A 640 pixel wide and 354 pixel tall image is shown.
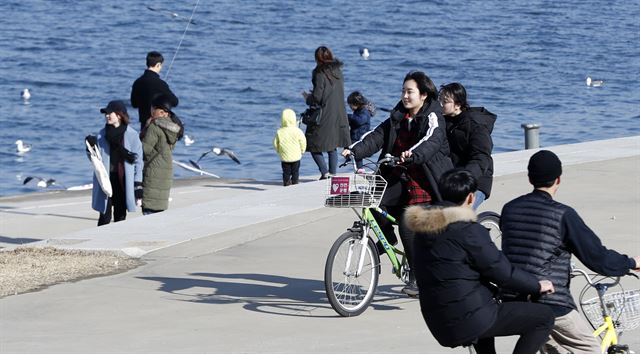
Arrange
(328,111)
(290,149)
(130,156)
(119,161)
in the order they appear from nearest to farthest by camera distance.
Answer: (130,156) → (119,161) → (328,111) → (290,149)

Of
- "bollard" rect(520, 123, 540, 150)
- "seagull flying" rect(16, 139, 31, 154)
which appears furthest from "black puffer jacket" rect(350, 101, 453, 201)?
"seagull flying" rect(16, 139, 31, 154)

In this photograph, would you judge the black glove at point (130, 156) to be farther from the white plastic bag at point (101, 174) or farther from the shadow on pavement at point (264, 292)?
the shadow on pavement at point (264, 292)

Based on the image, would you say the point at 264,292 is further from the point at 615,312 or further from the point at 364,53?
the point at 364,53

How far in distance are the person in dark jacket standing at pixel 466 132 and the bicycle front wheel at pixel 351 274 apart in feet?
2.96

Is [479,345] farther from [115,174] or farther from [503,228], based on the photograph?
[115,174]

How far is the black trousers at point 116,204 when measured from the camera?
13.3 meters

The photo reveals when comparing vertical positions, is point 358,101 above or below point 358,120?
above

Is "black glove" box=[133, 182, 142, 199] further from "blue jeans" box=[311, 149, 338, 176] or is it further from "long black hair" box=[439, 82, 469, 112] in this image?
"long black hair" box=[439, 82, 469, 112]

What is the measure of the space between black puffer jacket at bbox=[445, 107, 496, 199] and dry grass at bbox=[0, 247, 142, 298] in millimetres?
2971

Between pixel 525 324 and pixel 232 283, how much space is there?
4.42m

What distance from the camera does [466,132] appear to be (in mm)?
9758

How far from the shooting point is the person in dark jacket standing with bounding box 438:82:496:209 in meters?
9.74

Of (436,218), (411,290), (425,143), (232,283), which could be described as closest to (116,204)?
(232,283)

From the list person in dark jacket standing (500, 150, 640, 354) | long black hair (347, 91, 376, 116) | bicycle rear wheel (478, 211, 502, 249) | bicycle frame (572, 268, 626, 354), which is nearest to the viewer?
person in dark jacket standing (500, 150, 640, 354)
